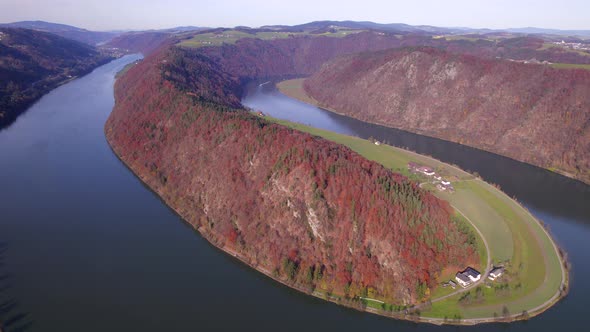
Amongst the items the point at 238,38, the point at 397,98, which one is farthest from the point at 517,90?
the point at 238,38

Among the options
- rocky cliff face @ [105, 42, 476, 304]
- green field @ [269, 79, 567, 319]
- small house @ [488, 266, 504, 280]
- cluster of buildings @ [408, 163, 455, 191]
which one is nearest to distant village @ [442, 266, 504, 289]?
small house @ [488, 266, 504, 280]

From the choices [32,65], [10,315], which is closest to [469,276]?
[10,315]

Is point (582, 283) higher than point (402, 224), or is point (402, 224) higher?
point (402, 224)

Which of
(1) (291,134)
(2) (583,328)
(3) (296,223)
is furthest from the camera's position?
(1) (291,134)

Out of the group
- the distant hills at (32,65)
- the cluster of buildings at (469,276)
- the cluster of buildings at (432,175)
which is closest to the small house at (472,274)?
the cluster of buildings at (469,276)

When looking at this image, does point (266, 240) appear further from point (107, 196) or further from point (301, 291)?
point (107, 196)

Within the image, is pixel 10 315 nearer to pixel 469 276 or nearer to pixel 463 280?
pixel 463 280

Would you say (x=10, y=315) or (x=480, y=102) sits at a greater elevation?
(x=480, y=102)
